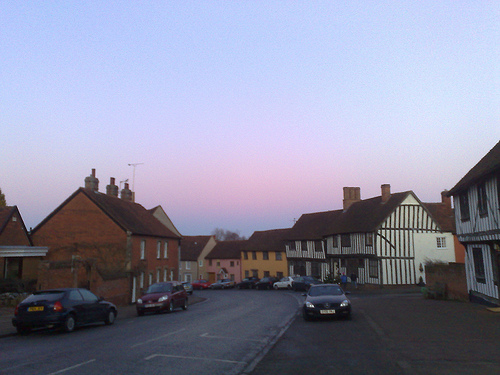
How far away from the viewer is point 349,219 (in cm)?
4803

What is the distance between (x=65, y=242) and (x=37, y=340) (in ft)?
73.1

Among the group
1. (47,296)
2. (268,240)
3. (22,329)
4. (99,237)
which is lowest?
(22,329)

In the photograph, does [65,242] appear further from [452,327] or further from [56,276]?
[452,327]

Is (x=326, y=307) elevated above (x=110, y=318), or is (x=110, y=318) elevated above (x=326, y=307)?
(x=326, y=307)

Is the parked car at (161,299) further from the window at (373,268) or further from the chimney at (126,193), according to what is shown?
the chimney at (126,193)

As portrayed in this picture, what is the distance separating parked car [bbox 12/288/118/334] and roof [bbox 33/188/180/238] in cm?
1781

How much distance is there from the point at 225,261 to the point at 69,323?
58.0 m

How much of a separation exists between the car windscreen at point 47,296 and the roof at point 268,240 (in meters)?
47.2

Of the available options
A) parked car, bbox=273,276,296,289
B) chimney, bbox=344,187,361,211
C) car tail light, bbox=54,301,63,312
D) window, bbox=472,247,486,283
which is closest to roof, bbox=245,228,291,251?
parked car, bbox=273,276,296,289

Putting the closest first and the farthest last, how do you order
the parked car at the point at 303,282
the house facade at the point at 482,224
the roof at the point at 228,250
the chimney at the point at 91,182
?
the house facade at the point at 482,224 < the chimney at the point at 91,182 < the parked car at the point at 303,282 < the roof at the point at 228,250

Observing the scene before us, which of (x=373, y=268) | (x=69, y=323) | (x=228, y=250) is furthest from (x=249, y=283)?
(x=69, y=323)

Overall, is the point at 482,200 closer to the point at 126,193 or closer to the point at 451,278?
the point at 451,278

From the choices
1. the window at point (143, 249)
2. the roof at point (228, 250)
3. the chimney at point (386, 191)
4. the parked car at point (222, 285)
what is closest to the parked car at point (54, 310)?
the window at point (143, 249)

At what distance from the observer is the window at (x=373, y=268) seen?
40.4m
